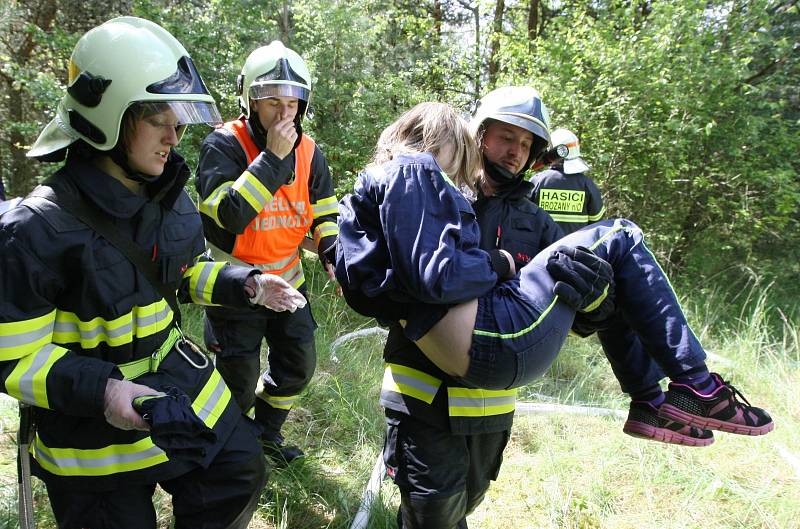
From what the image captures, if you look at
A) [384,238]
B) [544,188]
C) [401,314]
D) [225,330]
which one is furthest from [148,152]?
[544,188]

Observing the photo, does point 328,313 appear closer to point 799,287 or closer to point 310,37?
point 310,37

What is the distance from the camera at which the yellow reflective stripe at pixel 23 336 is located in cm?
151

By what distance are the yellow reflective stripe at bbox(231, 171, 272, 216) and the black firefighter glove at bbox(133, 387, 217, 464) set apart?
1.35 meters

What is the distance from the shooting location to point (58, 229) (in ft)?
5.18

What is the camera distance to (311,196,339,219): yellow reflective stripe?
3.30 m

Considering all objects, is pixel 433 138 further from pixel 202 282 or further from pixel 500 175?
pixel 202 282

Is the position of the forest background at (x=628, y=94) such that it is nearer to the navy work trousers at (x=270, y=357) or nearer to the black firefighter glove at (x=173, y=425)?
the navy work trousers at (x=270, y=357)

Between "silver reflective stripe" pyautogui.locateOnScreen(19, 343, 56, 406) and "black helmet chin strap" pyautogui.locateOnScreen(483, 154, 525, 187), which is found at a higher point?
"black helmet chin strap" pyautogui.locateOnScreen(483, 154, 525, 187)

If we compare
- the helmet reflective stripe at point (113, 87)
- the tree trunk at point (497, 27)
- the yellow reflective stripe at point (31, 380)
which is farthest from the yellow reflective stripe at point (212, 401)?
the tree trunk at point (497, 27)

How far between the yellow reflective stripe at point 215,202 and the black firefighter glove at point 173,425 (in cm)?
138

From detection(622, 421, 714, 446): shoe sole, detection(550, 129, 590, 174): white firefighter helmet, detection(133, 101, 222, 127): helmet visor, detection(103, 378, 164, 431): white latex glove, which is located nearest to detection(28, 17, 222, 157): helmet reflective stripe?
detection(133, 101, 222, 127): helmet visor

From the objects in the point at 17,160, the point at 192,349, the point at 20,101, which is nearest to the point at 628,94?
the point at 192,349

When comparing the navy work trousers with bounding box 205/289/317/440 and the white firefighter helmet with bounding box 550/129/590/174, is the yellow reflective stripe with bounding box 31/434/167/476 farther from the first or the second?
the white firefighter helmet with bounding box 550/129/590/174

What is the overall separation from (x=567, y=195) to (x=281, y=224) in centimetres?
289
